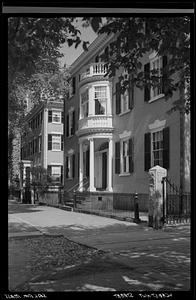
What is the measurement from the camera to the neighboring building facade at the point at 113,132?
3.93 meters

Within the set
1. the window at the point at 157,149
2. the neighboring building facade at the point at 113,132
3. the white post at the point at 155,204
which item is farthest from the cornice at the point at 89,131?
the white post at the point at 155,204

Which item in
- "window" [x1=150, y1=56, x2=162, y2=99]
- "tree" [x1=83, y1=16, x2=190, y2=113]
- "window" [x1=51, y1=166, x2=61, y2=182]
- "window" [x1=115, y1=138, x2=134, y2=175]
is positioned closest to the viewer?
"tree" [x1=83, y1=16, x2=190, y2=113]

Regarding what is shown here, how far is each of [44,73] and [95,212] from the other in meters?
1.84

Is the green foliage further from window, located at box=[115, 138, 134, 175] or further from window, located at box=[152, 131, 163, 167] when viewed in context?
window, located at box=[152, 131, 163, 167]

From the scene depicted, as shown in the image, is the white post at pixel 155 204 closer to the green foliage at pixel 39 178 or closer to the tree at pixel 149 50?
the green foliage at pixel 39 178

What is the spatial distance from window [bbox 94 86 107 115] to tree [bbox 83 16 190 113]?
1.04 ft

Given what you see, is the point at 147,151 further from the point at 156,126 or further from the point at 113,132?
the point at 113,132

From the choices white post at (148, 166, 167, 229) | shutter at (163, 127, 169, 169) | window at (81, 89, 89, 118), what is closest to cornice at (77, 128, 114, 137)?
window at (81, 89, 89, 118)

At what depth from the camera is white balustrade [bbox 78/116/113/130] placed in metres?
4.39

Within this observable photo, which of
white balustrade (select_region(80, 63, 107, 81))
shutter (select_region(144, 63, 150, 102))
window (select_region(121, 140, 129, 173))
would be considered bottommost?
window (select_region(121, 140, 129, 173))

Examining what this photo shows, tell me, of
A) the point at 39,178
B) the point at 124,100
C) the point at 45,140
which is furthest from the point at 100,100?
the point at 39,178

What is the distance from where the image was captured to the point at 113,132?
4.55 m
